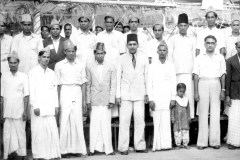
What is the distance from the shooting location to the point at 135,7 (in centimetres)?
974

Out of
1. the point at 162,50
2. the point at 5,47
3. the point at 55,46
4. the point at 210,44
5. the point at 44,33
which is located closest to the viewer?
the point at 162,50

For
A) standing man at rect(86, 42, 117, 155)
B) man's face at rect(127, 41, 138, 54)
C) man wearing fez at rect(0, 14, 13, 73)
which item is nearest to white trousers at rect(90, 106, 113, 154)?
standing man at rect(86, 42, 117, 155)

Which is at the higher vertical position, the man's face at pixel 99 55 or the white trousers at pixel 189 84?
the man's face at pixel 99 55

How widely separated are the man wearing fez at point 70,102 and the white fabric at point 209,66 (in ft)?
7.75

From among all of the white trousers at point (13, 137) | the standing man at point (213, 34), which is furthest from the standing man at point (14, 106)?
the standing man at point (213, 34)

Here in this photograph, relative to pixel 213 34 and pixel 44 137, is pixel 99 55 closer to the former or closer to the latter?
pixel 44 137

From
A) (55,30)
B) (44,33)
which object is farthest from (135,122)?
(44,33)

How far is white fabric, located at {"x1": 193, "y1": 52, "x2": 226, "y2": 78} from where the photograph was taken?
24.7ft

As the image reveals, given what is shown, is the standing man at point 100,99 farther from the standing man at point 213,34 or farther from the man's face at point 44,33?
the standing man at point 213,34

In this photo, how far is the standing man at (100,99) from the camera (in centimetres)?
714

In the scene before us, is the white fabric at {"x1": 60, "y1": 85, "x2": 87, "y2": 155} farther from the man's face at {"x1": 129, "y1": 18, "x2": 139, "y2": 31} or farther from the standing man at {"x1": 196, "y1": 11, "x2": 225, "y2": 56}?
the standing man at {"x1": 196, "y1": 11, "x2": 225, "y2": 56}

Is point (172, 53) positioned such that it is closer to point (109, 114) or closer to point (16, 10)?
point (109, 114)

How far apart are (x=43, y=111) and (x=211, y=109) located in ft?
10.8

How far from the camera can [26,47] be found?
7719 mm
